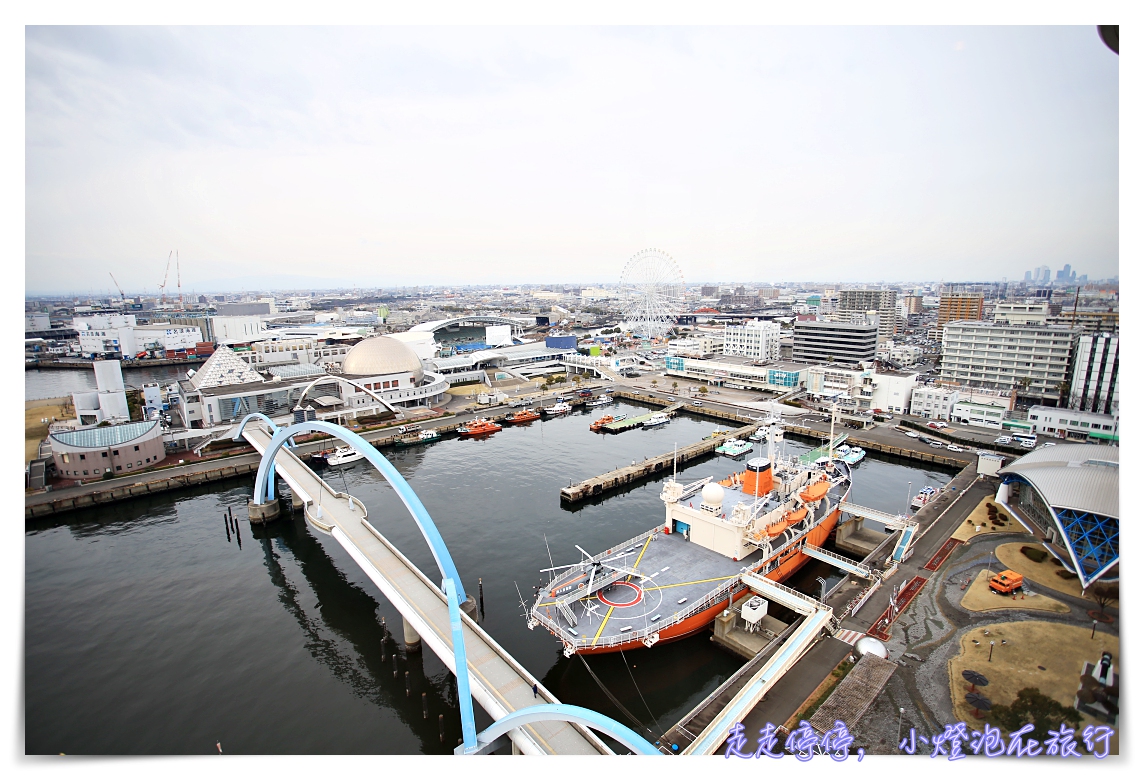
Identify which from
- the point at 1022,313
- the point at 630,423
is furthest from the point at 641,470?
the point at 1022,313

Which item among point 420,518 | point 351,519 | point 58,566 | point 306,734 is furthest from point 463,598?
point 58,566

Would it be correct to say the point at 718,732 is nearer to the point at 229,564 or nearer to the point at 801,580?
the point at 801,580

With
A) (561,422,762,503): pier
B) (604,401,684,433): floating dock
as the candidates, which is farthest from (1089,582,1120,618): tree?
(604,401,684,433): floating dock

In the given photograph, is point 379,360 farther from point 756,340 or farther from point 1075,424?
point 1075,424

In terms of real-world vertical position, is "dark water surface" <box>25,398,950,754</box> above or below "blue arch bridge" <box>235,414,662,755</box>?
below

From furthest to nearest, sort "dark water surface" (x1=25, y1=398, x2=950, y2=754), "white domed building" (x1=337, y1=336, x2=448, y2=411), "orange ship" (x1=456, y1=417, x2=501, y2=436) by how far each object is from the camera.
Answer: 1. "white domed building" (x1=337, y1=336, x2=448, y2=411)
2. "orange ship" (x1=456, y1=417, x2=501, y2=436)
3. "dark water surface" (x1=25, y1=398, x2=950, y2=754)

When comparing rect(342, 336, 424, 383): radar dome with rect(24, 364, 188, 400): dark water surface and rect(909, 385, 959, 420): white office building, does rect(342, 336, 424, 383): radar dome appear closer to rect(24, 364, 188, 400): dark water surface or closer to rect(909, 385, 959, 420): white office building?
rect(24, 364, 188, 400): dark water surface

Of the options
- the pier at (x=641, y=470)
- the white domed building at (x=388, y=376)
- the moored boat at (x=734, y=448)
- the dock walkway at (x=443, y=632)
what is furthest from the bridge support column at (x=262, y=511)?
the moored boat at (x=734, y=448)
